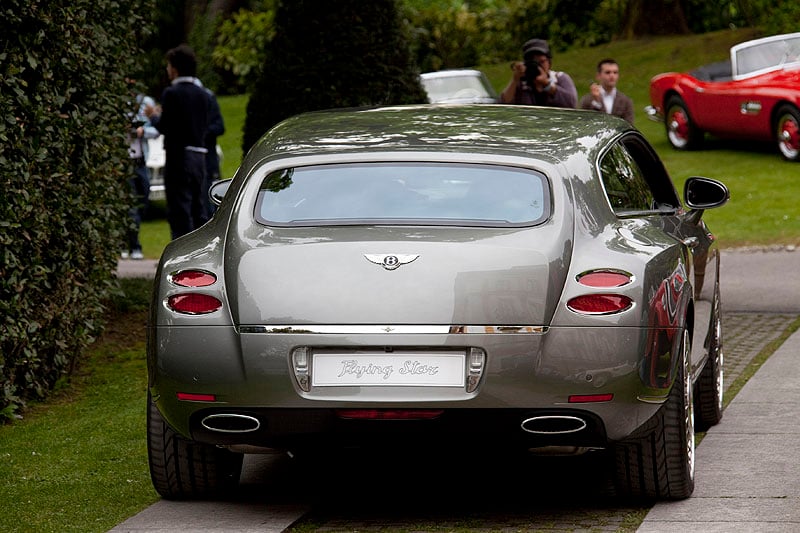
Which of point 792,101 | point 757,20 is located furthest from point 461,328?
point 757,20

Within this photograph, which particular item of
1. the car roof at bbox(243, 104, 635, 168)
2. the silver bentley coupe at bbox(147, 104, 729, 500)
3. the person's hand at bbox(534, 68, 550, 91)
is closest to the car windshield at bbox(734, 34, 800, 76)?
the person's hand at bbox(534, 68, 550, 91)

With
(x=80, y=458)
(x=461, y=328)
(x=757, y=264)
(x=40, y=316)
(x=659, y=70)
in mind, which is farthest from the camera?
(x=659, y=70)

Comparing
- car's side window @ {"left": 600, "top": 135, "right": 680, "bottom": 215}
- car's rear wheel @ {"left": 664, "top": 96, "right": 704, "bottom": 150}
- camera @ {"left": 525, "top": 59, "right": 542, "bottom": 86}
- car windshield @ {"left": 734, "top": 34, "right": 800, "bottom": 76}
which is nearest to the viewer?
car's side window @ {"left": 600, "top": 135, "right": 680, "bottom": 215}

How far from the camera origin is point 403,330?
17.0 feet

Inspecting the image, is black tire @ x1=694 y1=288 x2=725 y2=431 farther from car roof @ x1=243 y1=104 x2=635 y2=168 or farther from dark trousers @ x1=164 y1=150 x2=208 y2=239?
dark trousers @ x1=164 y1=150 x2=208 y2=239

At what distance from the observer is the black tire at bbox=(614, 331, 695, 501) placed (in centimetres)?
565

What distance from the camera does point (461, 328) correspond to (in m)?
5.17

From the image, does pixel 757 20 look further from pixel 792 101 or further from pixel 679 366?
pixel 679 366

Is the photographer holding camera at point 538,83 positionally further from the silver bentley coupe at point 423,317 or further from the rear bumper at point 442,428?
the rear bumper at point 442,428

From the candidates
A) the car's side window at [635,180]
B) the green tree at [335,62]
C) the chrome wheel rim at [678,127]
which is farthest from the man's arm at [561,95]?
the chrome wheel rim at [678,127]

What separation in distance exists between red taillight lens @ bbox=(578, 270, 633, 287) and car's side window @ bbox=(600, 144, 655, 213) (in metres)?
0.52

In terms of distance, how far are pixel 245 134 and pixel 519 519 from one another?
23.6 ft

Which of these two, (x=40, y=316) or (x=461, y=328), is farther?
(x=40, y=316)

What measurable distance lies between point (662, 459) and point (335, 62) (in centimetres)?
697
